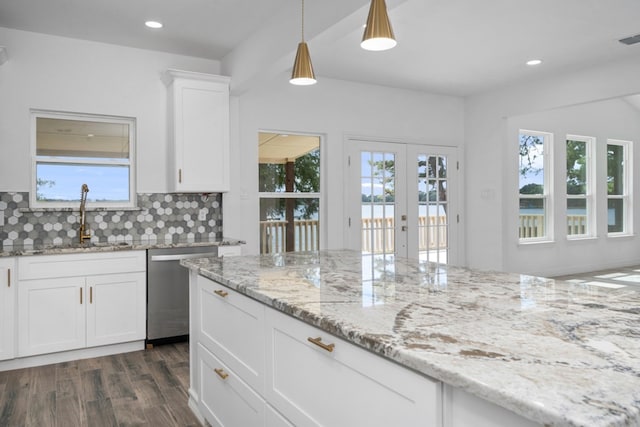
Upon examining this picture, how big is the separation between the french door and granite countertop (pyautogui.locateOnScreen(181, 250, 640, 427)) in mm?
3533

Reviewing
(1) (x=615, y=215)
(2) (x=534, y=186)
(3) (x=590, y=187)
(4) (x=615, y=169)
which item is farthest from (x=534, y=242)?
(4) (x=615, y=169)

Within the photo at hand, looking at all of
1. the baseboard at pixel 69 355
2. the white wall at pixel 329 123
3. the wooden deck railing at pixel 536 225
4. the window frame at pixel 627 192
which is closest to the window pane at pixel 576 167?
the wooden deck railing at pixel 536 225

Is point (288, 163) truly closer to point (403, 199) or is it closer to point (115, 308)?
point (403, 199)

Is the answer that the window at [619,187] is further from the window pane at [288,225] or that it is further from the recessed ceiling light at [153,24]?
the recessed ceiling light at [153,24]

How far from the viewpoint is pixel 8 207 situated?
3.87 m

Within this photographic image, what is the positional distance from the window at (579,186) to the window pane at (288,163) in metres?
4.67

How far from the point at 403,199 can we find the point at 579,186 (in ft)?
12.1

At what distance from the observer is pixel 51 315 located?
11.6 ft

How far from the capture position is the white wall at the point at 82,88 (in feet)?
12.8

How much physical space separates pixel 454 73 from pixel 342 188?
186 cm

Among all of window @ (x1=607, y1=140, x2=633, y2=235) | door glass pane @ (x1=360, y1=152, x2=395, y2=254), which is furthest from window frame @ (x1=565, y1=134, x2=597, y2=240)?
door glass pane @ (x1=360, y1=152, x2=395, y2=254)

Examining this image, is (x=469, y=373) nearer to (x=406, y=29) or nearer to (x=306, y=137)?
(x=406, y=29)

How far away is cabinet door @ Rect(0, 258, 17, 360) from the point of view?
Answer: 11.0 feet

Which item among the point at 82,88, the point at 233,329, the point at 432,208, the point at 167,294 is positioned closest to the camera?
the point at 233,329
